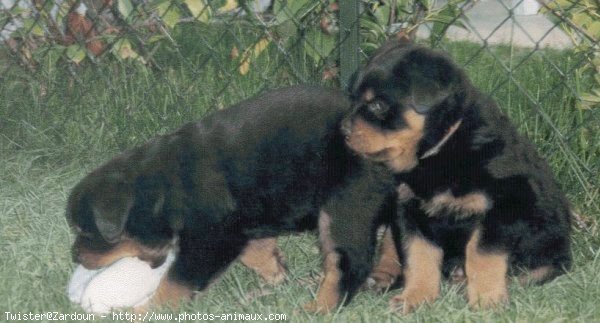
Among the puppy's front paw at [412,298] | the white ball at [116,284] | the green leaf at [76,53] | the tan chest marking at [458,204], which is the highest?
the green leaf at [76,53]

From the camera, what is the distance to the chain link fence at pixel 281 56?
4.16m

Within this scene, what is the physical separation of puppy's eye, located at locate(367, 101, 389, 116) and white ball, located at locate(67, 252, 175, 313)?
917 millimetres

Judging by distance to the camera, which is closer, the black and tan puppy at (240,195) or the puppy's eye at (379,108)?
the puppy's eye at (379,108)

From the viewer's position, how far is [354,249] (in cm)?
342

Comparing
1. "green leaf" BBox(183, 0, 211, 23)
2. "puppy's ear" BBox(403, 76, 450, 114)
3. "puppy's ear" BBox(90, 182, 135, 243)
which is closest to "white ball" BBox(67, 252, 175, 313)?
"puppy's ear" BBox(90, 182, 135, 243)

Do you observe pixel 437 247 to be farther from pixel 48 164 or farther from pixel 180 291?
pixel 48 164

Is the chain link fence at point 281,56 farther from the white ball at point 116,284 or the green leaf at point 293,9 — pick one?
the white ball at point 116,284

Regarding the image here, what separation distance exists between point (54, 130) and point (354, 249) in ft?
8.27

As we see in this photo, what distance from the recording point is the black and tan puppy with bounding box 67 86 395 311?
3385mm

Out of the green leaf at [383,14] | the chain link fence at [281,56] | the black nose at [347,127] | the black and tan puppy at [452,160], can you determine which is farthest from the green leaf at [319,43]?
the black nose at [347,127]

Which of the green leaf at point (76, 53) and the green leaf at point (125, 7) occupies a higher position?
the green leaf at point (125, 7)

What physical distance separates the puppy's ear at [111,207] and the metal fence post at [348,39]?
4.59 ft


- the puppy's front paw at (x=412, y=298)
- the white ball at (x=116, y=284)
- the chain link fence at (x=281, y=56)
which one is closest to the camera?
the white ball at (x=116, y=284)

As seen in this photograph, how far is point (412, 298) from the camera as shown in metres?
3.47
